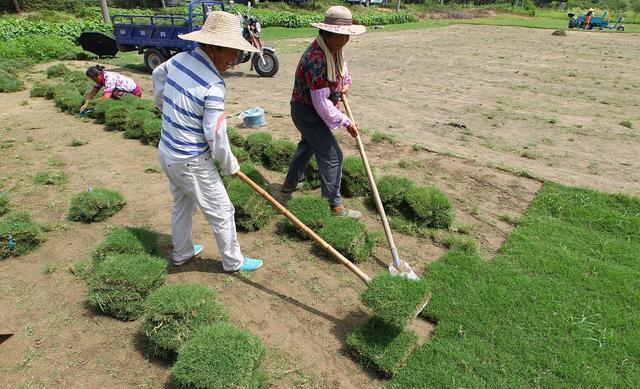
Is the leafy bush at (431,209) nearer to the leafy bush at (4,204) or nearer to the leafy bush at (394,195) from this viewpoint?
the leafy bush at (394,195)

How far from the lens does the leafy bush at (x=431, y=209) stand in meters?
4.41

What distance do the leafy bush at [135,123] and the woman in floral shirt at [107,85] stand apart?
1366mm

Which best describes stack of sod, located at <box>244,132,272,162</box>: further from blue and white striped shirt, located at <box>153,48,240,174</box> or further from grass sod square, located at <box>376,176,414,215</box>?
blue and white striped shirt, located at <box>153,48,240,174</box>

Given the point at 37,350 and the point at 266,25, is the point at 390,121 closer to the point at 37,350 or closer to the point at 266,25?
the point at 37,350

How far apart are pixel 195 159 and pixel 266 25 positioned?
2604 centimetres

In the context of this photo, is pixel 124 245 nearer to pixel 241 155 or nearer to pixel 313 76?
pixel 313 76

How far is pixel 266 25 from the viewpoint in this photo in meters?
26.5

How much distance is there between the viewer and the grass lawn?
2719mm

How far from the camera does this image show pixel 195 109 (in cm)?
291

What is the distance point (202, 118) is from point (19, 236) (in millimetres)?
2410

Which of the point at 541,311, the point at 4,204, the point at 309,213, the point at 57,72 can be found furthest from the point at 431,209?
the point at 57,72

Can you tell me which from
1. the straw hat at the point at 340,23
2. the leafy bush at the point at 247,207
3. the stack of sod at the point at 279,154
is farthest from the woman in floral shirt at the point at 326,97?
the stack of sod at the point at 279,154

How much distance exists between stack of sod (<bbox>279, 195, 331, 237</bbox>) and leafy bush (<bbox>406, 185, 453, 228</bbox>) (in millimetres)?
1005

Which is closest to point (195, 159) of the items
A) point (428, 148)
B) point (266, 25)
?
point (428, 148)
